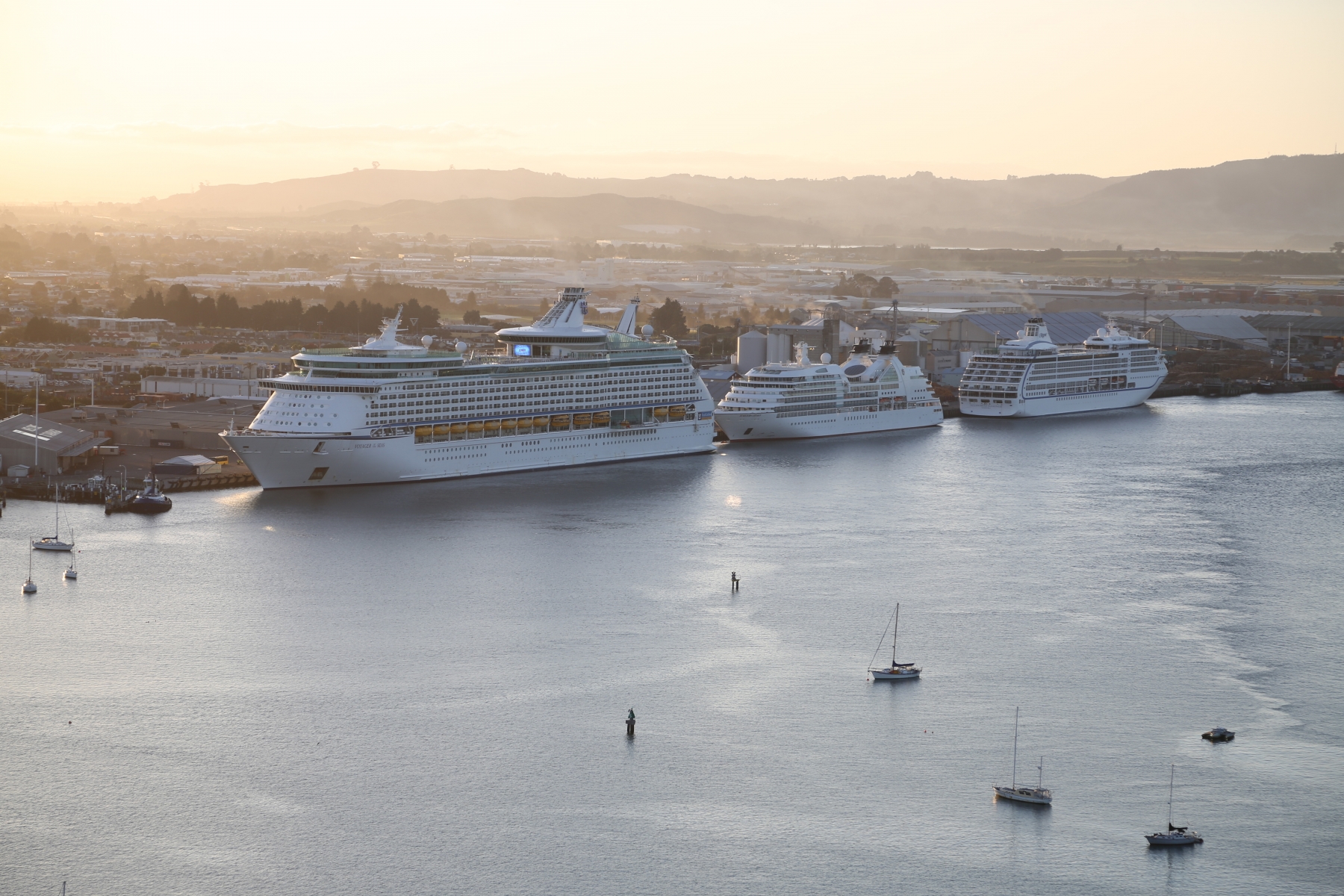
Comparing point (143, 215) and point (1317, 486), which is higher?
point (143, 215)

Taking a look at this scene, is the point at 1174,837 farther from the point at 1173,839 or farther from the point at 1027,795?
the point at 1027,795

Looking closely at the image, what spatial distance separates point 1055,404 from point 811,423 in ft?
28.4

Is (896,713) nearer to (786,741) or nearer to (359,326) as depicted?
(786,741)

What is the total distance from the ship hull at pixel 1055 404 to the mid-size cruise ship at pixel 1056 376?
0.02 meters

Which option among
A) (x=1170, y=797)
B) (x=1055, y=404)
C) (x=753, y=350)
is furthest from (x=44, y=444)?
(x=1055, y=404)

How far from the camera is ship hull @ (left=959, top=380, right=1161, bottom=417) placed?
34.2 m

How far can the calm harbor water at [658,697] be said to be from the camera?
9.97m

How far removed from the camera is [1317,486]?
2412 cm

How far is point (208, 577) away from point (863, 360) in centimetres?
1747

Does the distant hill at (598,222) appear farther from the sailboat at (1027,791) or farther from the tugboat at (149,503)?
the sailboat at (1027,791)

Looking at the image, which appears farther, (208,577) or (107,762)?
(208,577)

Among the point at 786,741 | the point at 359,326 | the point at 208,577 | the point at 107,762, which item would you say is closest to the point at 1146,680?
the point at 786,741

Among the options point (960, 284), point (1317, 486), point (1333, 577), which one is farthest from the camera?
point (960, 284)

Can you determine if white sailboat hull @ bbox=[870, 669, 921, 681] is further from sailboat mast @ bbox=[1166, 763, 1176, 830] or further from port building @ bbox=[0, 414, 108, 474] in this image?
port building @ bbox=[0, 414, 108, 474]
